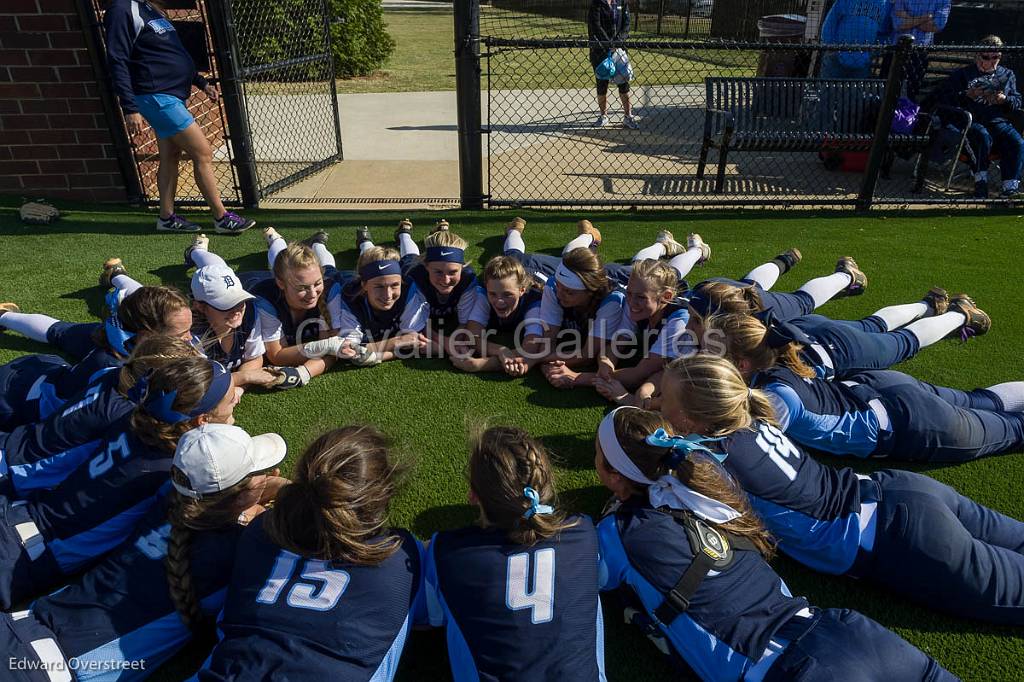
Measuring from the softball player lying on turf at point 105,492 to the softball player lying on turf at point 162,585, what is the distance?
248 millimetres

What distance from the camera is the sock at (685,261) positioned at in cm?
455

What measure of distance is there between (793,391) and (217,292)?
2654 mm

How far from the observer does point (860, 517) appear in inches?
91.7

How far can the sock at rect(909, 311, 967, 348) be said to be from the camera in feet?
12.2

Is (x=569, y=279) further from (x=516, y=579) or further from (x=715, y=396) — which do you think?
(x=516, y=579)

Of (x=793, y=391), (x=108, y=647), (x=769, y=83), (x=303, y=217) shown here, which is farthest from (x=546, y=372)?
(x=769, y=83)

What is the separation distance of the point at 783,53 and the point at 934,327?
647 cm

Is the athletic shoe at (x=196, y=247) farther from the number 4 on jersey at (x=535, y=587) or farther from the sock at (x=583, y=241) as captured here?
the number 4 on jersey at (x=535, y=587)

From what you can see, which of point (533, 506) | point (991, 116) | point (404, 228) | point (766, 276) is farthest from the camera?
point (991, 116)

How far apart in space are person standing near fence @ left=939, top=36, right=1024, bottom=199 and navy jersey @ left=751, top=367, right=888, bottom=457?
4724 mm

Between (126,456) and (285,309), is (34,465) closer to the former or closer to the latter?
(126,456)

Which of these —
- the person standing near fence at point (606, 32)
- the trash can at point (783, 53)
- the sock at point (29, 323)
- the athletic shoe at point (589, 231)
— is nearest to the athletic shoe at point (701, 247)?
the athletic shoe at point (589, 231)

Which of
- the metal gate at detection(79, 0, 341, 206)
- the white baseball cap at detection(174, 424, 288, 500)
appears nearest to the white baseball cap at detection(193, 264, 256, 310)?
the white baseball cap at detection(174, 424, 288, 500)

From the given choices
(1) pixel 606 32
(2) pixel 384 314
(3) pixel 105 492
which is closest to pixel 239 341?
(2) pixel 384 314
